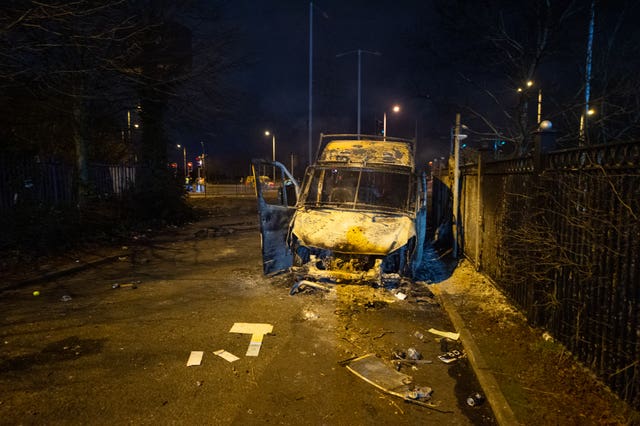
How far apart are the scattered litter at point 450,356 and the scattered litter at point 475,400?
0.72m

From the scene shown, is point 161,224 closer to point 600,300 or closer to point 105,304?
point 105,304

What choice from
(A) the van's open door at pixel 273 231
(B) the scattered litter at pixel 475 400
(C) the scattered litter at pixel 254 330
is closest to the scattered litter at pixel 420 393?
(B) the scattered litter at pixel 475 400

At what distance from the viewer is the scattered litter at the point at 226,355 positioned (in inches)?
Answer: 164

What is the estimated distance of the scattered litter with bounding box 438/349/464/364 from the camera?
14.0ft

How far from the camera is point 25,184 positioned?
1045cm

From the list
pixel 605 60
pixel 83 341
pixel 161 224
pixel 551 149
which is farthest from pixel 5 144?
pixel 605 60

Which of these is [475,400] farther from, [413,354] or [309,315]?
Result: [309,315]

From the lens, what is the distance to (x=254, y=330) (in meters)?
4.97

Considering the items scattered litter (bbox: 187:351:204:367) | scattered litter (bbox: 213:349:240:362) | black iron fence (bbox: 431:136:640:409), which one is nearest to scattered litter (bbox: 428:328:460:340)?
black iron fence (bbox: 431:136:640:409)

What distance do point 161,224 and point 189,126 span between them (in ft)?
13.2

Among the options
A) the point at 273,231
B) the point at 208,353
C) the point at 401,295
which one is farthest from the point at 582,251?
the point at 273,231

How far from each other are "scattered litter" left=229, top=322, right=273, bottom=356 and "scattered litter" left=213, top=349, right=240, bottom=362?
0.20 m

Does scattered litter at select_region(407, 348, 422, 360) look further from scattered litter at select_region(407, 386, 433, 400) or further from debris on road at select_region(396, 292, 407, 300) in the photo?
debris on road at select_region(396, 292, 407, 300)

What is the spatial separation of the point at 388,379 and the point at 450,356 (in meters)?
0.98
